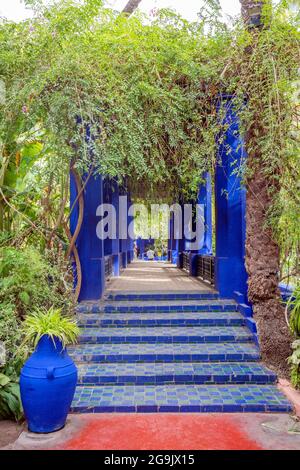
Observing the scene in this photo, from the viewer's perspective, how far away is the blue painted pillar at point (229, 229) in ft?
25.5

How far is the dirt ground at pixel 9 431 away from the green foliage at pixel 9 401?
0.26 ft

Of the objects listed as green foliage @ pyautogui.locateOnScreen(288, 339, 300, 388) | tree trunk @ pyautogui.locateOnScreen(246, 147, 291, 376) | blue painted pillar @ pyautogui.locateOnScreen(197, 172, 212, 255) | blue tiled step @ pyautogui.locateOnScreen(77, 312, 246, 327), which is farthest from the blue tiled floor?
blue painted pillar @ pyautogui.locateOnScreen(197, 172, 212, 255)

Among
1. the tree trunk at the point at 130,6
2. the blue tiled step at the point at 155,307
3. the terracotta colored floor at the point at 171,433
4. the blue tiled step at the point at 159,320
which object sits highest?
the tree trunk at the point at 130,6

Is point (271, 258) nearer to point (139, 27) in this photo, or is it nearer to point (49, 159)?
point (49, 159)

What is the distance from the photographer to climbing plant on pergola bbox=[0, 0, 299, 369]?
6.19 m

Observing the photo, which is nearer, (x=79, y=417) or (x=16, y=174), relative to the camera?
(x=79, y=417)

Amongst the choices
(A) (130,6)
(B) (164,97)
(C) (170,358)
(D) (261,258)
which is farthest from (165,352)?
(A) (130,6)

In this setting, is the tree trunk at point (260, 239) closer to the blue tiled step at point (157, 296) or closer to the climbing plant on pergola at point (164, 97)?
the climbing plant on pergola at point (164, 97)

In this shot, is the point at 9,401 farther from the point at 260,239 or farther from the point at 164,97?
the point at 164,97

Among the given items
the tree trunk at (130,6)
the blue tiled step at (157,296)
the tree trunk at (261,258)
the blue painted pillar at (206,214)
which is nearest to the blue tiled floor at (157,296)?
the blue tiled step at (157,296)

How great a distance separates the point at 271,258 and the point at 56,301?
3613 millimetres

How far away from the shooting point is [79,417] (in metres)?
4.71

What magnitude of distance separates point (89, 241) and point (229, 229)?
9.22ft

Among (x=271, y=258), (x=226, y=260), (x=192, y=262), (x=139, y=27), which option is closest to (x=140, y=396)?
(x=271, y=258)
